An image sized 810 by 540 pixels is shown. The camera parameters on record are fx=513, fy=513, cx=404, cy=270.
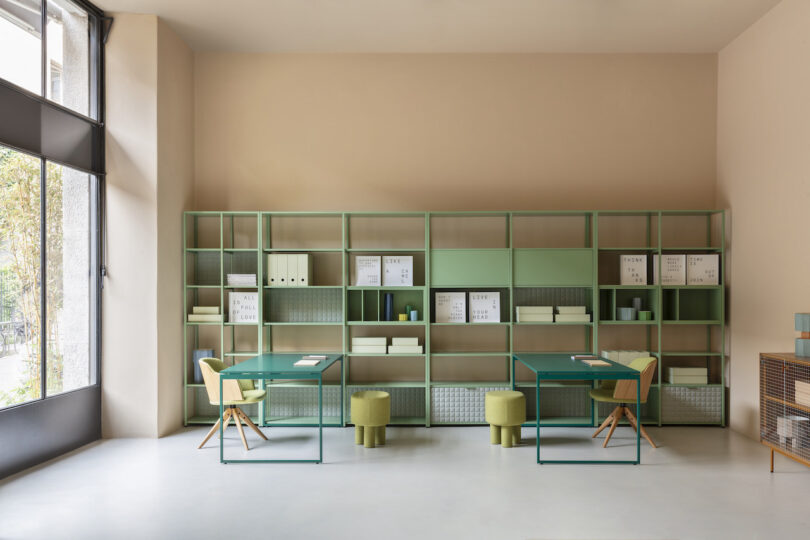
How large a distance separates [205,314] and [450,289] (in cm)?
283

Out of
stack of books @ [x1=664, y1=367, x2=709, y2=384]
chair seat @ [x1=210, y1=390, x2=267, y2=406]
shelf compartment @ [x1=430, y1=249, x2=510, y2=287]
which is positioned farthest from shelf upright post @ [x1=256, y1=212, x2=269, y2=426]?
stack of books @ [x1=664, y1=367, x2=709, y2=384]

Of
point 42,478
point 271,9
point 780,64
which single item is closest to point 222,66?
point 271,9

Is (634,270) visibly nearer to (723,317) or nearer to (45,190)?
(723,317)

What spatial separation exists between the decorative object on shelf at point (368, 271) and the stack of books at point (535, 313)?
1.63 metres

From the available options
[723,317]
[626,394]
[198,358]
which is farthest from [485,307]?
[198,358]

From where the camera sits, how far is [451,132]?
20.2 feet

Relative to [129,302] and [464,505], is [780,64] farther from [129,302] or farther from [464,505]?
[129,302]

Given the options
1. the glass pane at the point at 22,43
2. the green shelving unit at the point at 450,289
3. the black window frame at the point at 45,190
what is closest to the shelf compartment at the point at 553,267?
the green shelving unit at the point at 450,289

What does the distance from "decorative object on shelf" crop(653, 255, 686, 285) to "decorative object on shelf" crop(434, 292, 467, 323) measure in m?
2.18

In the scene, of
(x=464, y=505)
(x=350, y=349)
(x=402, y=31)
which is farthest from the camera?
(x=350, y=349)

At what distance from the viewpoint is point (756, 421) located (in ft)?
17.4

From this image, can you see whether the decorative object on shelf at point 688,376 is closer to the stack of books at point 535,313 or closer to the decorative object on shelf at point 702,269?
the decorative object on shelf at point 702,269

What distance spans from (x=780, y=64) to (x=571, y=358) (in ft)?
11.5

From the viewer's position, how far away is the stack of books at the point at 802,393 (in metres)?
4.00
